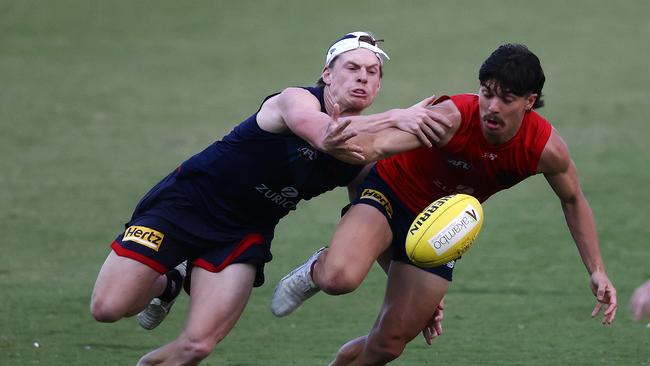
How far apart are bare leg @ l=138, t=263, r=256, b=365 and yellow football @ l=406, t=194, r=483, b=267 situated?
1038mm

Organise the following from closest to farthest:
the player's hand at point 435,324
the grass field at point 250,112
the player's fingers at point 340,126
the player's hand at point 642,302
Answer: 1. the player's hand at point 642,302
2. the player's fingers at point 340,126
3. the player's hand at point 435,324
4. the grass field at point 250,112

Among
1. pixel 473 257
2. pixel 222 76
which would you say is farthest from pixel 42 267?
pixel 222 76

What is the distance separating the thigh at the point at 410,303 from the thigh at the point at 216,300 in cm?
86

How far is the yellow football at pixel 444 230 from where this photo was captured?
21.1 ft

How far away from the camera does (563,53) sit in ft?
64.4

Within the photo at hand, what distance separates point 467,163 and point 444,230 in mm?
520

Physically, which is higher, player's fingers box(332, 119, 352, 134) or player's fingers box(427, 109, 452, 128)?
player's fingers box(332, 119, 352, 134)

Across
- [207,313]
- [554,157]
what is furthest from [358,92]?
[207,313]

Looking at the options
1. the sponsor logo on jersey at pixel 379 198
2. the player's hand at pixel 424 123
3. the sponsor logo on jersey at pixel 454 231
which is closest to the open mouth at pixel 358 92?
the player's hand at pixel 424 123

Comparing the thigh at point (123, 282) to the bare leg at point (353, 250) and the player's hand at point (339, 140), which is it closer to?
the bare leg at point (353, 250)

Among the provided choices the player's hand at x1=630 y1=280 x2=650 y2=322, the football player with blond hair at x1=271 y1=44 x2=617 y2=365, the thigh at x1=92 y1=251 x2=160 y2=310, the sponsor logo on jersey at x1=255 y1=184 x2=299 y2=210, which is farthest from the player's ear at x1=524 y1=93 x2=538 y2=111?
the thigh at x1=92 y1=251 x2=160 y2=310

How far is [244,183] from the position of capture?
6871 millimetres

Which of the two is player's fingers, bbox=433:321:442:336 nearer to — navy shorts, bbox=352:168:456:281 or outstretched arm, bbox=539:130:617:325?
navy shorts, bbox=352:168:456:281

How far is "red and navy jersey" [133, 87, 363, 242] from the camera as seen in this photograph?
677cm
